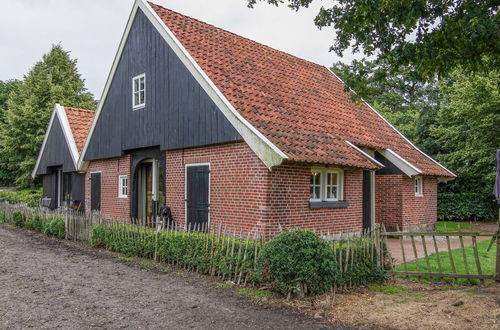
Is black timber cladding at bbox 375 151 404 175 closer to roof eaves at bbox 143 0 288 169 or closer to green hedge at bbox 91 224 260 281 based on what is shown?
roof eaves at bbox 143 0 288 169

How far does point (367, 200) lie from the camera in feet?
51.2

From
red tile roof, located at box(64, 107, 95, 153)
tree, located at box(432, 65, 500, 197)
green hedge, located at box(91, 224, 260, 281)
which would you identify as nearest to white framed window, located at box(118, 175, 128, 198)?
green hedge, located at box(91, 224, 260, 281)

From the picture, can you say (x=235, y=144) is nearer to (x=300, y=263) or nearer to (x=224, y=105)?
(x=224, y=105)

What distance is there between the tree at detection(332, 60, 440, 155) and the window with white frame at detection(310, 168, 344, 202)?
231cm

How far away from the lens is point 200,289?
8.45 metres

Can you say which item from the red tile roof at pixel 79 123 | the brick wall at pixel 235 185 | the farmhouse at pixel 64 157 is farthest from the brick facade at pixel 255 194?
the red tile roof at pixel 79 123

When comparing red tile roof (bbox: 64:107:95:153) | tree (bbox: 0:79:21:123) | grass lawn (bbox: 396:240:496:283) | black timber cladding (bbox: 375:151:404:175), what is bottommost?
grass lawn (bbox: 396:240:496:283)

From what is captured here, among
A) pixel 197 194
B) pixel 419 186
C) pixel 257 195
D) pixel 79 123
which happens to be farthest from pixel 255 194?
pixel 79 123

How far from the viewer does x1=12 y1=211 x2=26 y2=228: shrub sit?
19358 millimetres

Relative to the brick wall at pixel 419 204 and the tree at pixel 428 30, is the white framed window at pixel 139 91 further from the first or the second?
the brick wall at pixel 419 204

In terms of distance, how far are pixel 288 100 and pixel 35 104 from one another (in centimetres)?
2882

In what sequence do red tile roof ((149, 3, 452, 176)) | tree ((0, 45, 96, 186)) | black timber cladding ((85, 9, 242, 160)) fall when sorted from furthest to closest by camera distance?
tree ((0, 45, 96, 186)), black timber cladding ((85, 9, 242, 160)), red tile roof ((149, 3, 452, 176))

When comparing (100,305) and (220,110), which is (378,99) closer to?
(220,110)

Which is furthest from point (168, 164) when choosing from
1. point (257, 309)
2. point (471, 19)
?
point (471, 19)
